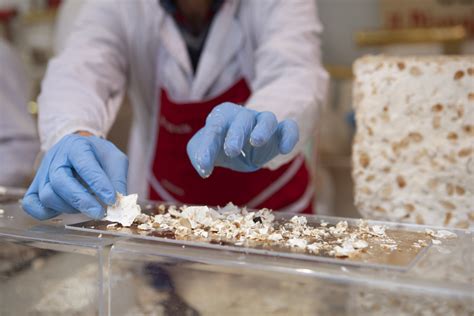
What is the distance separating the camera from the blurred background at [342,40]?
3.01m

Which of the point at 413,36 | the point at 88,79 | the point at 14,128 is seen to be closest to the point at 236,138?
the point at 88,79

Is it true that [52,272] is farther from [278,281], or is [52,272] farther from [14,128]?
[14,128]

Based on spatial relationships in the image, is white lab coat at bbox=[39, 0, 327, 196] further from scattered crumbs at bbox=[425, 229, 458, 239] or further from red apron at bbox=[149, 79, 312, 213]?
scattered crumbs at bbox=[425, 229, 458, 239]

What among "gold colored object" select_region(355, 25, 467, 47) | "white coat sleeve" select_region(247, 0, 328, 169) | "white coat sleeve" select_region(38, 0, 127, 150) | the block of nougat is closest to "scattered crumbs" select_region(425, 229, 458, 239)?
the block of nougat

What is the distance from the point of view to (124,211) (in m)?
1.00

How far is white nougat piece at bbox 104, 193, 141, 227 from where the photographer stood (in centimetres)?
98

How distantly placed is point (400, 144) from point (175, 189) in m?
0.76

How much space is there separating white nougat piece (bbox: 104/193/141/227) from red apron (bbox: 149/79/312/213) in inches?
28.1

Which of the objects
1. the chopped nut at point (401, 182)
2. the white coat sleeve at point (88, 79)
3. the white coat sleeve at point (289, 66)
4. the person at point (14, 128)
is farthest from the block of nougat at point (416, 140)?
the person at point (14, 128)

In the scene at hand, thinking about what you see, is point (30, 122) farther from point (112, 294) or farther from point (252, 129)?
point (112, 294)

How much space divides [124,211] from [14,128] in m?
1.38

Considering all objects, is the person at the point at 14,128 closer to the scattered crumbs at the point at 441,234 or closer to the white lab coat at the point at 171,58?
the white lab coat at the point at 171,58

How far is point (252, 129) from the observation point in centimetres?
109

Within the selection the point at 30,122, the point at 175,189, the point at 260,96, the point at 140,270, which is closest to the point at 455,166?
the point at 260,96
